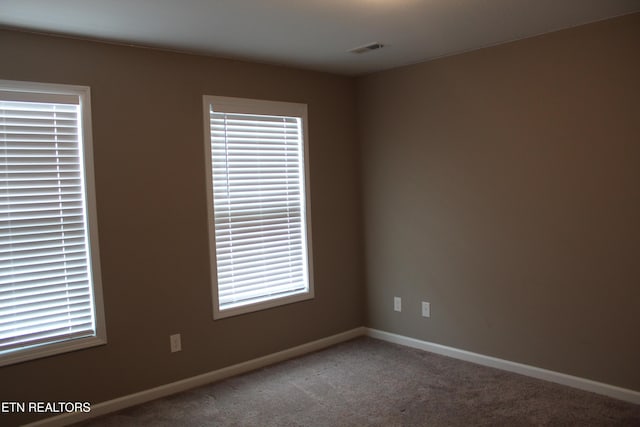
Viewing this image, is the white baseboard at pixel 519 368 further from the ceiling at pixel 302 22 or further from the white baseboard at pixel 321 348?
the ceiling at pixel 302 22

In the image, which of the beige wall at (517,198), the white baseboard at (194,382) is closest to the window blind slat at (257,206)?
the white baseboard at (194,382)

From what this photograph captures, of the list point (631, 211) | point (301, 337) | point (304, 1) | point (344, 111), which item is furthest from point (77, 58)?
point (631, 211)

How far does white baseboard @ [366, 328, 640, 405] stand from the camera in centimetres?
324

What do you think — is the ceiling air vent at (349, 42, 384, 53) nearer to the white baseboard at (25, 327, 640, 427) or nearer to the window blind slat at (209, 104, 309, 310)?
the window blind slat at (209, 104, 309, 310)

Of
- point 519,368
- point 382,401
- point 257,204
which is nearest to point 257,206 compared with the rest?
point 257,204

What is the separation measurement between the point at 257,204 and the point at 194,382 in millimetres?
1408

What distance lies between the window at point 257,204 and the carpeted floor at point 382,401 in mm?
631

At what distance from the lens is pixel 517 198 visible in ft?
12.0

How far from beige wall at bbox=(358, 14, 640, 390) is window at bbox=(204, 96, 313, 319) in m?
0.74

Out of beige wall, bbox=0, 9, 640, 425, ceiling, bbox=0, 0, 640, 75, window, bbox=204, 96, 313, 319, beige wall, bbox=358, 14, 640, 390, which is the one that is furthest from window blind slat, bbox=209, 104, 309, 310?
beige wall, bbox=358, 14, 640, 390

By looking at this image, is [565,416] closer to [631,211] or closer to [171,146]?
[631,211]

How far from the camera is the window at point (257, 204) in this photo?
3822mm

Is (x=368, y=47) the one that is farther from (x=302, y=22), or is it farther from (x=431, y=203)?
(x=431, y=203)

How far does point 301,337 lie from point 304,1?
108 inches
